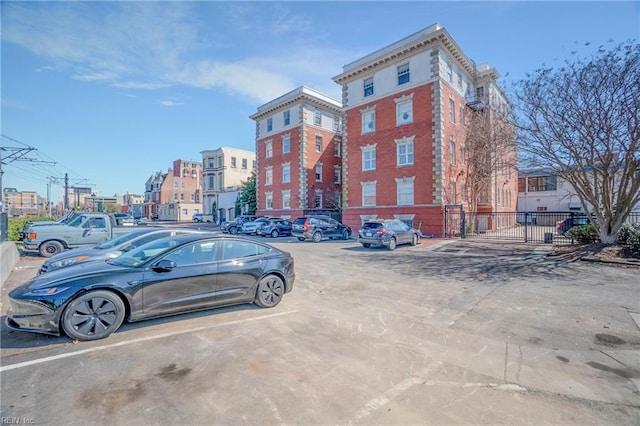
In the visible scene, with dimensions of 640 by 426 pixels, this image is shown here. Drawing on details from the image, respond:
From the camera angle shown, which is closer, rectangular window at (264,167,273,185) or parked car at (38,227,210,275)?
parked car at (38,227,210,275)

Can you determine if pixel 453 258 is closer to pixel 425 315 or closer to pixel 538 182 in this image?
pixel 425 315

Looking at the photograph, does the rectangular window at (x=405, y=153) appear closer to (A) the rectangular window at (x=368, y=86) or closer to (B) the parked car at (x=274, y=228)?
(A) the rectangular window at (x=368, y=86)

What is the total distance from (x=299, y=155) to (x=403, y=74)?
1373cm

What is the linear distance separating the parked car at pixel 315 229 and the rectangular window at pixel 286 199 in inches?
515

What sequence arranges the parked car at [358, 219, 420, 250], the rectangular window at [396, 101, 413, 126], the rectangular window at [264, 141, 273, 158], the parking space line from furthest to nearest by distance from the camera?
the rectangular window at [264, 141, 273, 158]
the rectangular window at [396, 101, 413, 126]
the parked car at [358, 219, 420, 250]
the parking space line

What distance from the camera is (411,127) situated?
76.4 ft

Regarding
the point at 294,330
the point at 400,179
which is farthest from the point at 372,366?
the point at 400,179

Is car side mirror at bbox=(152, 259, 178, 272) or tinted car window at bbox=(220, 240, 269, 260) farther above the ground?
tinted car window at bbox=(220, 240, 269, 260)

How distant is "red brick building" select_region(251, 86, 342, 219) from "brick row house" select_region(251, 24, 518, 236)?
17cm

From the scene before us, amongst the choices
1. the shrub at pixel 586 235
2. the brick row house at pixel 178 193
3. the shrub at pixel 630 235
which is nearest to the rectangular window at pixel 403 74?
the shrub at pixel 586 235

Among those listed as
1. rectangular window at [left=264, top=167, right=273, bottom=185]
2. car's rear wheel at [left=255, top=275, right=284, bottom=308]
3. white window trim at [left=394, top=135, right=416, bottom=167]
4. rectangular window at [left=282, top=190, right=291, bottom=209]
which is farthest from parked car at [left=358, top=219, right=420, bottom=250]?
rectangular window at [left=264, top=167, right=273, bottom=185]

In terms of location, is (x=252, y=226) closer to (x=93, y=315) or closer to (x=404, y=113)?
(x=404, y=113)

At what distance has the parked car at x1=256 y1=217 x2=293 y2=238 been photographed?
25328 mm

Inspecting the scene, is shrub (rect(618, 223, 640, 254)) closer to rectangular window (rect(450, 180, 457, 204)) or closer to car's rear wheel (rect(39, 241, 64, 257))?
rectangular window (rect(450, 180, 457, 204))
